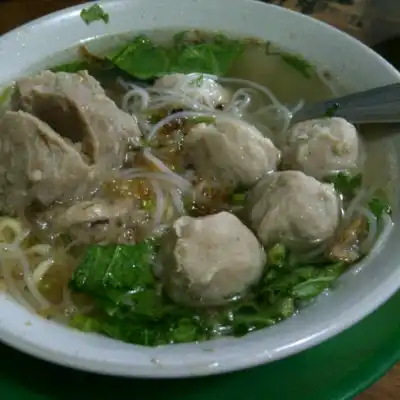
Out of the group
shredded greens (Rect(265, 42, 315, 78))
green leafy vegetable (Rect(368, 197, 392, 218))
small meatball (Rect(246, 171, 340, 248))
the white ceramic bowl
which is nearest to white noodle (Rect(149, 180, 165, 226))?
small meatball (Rect(246, 171, 340, 248))

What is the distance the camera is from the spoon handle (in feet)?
5.29

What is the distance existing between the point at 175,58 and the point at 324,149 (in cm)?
66

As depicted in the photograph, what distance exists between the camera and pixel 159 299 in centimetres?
133

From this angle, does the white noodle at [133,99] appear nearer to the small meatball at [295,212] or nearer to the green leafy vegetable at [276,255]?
the small meatball at [295,212]

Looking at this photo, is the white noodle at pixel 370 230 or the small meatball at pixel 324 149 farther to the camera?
the small meatball at pixel 324 149

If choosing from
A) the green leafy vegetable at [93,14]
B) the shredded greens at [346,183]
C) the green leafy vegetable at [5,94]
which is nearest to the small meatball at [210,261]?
the shredded greens at [346,183]

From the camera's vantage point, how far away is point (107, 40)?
79.8 inches

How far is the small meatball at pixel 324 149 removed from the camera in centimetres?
157

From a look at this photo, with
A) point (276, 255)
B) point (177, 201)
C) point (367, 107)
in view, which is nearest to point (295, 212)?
point (276, 255)

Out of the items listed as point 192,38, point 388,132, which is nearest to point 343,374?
point 388,132

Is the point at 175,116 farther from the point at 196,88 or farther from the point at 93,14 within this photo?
the point at 93,14

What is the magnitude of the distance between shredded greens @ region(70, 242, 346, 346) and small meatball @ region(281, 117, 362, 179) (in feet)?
0.94

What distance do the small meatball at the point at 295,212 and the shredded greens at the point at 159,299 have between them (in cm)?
4

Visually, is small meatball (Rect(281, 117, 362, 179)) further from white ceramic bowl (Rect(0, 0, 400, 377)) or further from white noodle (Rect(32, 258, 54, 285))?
white noodle (Rect(32, 258, 54, 285))
